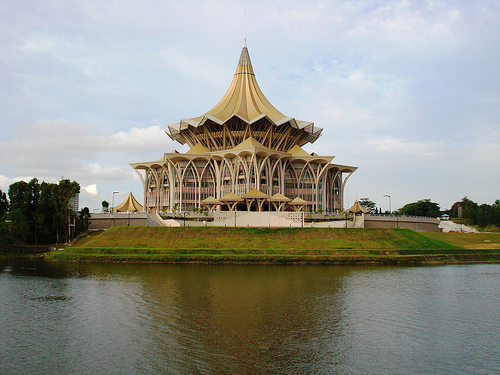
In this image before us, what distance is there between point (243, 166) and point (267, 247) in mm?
27313

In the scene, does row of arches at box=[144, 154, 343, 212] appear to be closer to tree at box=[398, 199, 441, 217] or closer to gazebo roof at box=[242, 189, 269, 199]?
gazebo roof at box=[242, 189, 269, 199]

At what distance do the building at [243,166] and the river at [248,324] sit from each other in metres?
36.6

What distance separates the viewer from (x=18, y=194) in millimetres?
53375

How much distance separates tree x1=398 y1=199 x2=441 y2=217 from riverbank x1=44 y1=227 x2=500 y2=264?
77805 mm

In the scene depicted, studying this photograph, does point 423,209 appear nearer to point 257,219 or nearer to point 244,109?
point 244,109

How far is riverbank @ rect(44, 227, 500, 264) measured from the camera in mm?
40688

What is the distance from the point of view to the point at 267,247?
43.4 metres

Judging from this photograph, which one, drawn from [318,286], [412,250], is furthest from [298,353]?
→ [412,250]

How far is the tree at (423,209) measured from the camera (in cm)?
12506

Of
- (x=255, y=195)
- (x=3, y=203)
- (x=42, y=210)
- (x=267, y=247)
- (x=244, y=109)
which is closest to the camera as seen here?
(x=267, y=247)

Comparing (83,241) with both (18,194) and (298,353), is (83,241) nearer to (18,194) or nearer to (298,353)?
(18,194)

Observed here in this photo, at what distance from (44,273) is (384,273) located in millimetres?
27221

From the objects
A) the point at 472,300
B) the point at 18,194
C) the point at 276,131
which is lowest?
the point at 472,300

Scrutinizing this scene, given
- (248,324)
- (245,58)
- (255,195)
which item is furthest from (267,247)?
(245,58)
